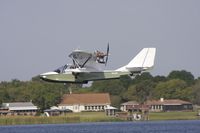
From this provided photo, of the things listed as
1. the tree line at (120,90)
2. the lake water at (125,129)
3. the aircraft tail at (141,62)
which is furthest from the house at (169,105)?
the aircraft tail at (141,62)

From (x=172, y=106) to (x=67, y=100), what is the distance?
22.8m

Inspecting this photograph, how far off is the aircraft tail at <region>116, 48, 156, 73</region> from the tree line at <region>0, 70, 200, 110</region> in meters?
79.1

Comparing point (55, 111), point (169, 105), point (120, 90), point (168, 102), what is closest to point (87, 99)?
point (120, 90)

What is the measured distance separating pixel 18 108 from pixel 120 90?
34894mm

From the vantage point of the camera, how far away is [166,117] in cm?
14550

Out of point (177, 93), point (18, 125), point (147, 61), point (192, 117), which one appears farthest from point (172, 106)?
point (147, 61)

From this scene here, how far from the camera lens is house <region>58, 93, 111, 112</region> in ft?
576

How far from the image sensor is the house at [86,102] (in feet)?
→ 576

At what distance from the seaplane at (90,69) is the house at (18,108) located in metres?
82.8

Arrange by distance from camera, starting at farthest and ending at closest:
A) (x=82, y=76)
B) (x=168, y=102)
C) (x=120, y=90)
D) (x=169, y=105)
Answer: (x=120, y=90) → (x=168, y=102) → (x=169, y=105) → (x=82, y=76)

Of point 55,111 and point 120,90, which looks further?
point 120,90

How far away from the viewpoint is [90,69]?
73938 mm

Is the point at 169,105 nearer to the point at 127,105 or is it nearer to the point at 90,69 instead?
the point at 127,105

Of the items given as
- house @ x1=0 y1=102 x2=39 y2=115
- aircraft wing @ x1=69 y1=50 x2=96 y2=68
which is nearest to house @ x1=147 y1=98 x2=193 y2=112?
house @ x1=0 y1=102 x2=39 y2=115
